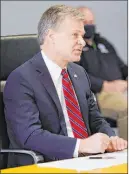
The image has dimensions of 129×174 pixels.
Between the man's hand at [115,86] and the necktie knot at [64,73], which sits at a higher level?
the necktie knot at [64,73]

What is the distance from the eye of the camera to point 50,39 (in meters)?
2.81

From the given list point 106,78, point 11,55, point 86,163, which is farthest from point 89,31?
point 86,163

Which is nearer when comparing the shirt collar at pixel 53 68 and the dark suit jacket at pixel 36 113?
the dark suit jacket at pixel 36 113

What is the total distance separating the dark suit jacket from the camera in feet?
8.57

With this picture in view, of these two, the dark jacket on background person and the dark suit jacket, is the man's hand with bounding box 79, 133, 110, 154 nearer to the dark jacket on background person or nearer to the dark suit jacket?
the dark suit jacket

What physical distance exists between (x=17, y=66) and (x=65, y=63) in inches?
11.3

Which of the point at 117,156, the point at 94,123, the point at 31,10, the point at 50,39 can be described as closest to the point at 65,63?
the point at 50,39

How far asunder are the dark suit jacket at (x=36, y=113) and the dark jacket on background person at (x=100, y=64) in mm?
1448

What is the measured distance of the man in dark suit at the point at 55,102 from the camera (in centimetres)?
261

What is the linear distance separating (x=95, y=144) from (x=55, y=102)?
324 millimetres

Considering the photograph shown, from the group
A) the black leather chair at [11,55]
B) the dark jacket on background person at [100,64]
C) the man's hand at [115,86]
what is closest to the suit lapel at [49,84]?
the black leather chair at [11,55]

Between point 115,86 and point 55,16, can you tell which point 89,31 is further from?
point 55,16

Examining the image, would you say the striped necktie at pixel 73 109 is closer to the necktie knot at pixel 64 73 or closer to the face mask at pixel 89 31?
the necktie knot at pixel 64 73

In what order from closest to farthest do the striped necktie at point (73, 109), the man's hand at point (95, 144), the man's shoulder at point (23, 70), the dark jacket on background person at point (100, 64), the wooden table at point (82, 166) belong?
the wooden table at point (82, 166) → the man's hand at point (95, 144) → the man's shoulder at point (23, 70) → the striped necktie at point (73, 109) → the dark jacket on background person at point (100, 64)
